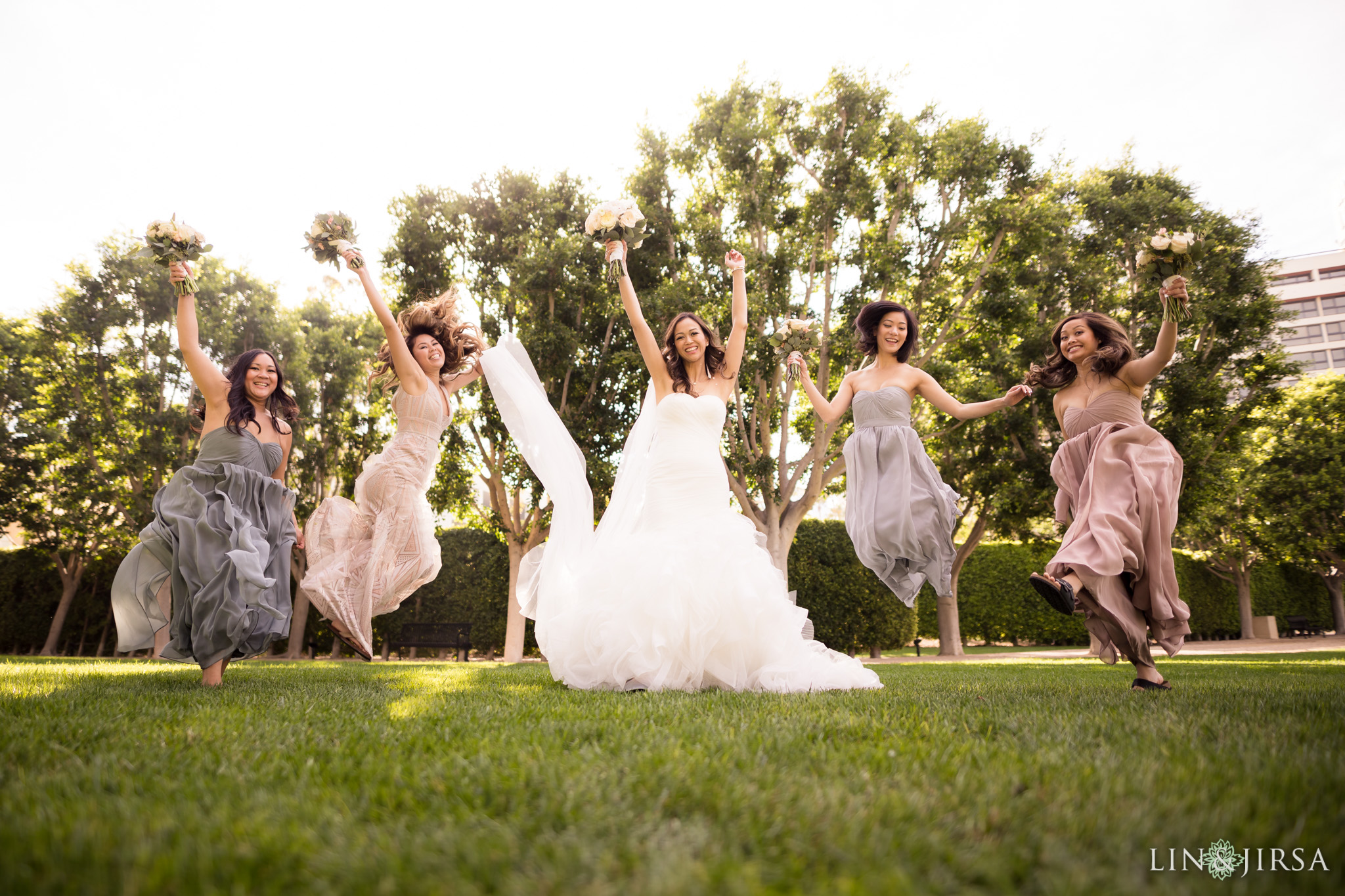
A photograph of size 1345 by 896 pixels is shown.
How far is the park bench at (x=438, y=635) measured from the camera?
53.1ft

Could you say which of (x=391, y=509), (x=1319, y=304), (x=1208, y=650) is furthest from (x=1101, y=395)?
(x=1319, y=304)

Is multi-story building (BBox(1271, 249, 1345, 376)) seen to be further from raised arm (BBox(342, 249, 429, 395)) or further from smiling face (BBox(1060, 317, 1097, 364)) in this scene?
raised arm (BBox(342, 249, 429, 395))

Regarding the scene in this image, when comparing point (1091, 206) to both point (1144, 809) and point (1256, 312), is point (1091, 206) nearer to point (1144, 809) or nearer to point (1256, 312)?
point (1256, 312)

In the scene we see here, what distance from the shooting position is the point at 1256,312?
13.1 m

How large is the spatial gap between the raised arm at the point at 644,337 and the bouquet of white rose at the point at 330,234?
2.21 meters

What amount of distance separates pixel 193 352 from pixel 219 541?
1594mm

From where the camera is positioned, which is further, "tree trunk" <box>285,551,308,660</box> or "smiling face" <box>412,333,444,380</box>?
"tree trunk" <box>285,551,308,660</box>

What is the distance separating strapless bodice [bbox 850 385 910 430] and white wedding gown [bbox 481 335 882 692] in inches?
51.7

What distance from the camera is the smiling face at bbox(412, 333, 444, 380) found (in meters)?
5.86

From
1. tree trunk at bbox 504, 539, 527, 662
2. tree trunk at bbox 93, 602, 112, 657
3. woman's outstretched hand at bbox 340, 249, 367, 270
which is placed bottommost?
tree trunk at bbox 93, 602, 112, 657

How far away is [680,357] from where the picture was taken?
6012mm

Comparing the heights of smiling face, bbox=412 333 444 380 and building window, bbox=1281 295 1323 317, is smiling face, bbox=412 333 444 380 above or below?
below

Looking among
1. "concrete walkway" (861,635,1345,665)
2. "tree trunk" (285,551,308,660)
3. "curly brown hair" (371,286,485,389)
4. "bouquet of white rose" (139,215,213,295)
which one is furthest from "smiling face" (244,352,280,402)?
"concrete walkway" (861,635,1345,665)

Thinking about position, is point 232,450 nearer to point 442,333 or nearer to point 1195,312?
point 442,333
